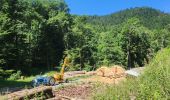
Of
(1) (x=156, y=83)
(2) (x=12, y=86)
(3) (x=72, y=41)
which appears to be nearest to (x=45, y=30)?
(3) (x=72, y=41)

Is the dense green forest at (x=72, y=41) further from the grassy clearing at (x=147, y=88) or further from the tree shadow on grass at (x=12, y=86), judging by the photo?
the grassy clearing at (x=147, y=88)

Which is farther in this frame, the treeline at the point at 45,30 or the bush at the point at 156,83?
the treeline at the point at 45,30

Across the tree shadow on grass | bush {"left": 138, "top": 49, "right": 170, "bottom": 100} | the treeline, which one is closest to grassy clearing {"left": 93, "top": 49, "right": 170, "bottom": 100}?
bush {"left": 138, "top": 49, "right": 170, "bottom": 100}

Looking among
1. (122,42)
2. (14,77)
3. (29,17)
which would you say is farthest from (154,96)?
(122,42)

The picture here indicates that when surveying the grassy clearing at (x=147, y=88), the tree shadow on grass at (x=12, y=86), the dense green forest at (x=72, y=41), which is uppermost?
the dense green forest at (x=72, y=41)

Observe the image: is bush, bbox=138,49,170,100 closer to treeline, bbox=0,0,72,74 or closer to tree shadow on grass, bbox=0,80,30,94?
tree shadow on grass, bbox=0,80,30,94

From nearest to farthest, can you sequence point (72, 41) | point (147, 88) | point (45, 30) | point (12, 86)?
point (147, 88), point (12, 86), point (45, 30), point (72, 41)

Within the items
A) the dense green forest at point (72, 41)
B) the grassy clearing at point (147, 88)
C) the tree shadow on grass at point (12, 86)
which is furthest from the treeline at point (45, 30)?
the grassy clearing at point (147, 88)

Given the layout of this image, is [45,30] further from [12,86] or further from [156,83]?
[156,83]

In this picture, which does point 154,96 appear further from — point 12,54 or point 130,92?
point 12,54

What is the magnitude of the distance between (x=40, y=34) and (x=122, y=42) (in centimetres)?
1895

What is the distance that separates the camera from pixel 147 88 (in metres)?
9.86

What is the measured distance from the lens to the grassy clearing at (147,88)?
965 centimetres

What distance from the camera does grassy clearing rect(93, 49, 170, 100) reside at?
9648 mm
